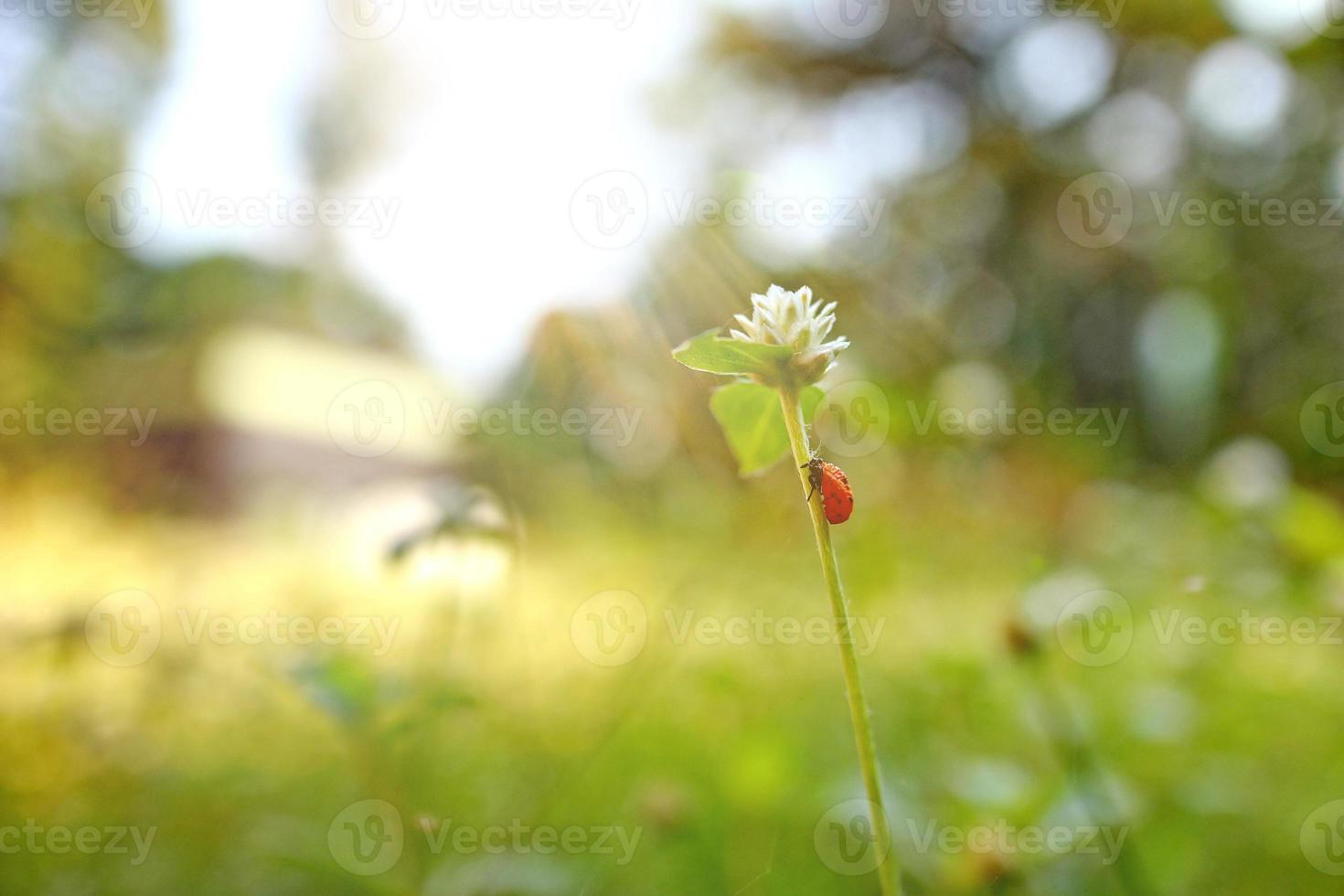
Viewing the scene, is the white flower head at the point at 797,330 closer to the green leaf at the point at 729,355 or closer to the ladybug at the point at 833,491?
the green leaf at the point at 729,355

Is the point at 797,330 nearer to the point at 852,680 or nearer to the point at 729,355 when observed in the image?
the point at 729,355

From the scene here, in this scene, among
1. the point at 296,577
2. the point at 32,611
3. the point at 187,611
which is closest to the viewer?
the point at 32,611

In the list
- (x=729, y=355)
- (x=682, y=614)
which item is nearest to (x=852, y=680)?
(x=729, y=355)

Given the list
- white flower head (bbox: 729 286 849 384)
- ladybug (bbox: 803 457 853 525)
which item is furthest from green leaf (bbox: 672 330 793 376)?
ladybug (bbox: 803 457 853 525)

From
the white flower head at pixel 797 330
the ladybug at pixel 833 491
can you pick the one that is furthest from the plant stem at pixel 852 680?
the ladybug at pixel 833 491

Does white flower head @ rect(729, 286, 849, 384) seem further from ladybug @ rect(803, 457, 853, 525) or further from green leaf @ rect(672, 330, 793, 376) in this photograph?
ladybug @ rect(803, 457, 853, 525)

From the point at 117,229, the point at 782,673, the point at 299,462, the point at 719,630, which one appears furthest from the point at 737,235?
the point at 299,462

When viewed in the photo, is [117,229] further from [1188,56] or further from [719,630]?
[1188,56]
